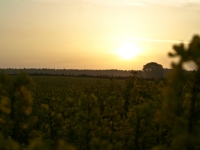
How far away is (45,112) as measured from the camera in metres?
8.57

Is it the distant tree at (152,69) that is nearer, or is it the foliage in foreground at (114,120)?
the foliage in foreground at (114,120)

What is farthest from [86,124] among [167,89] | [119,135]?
[167,89]

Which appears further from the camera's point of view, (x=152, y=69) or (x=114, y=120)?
(x=152, y=69)

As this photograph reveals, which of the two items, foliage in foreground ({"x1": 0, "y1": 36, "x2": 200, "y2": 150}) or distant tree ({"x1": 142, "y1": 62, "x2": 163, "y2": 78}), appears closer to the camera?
foliage in foreground ({"x1": 0, "y1": 36, "x2": 200, "y2": 150})

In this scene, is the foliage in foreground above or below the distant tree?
below

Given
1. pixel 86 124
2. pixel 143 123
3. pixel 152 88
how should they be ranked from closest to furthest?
pixel 143 123 < pixel 86 124 < pixel 152 88

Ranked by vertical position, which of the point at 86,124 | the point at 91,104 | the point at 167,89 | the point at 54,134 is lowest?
the point at 54,134

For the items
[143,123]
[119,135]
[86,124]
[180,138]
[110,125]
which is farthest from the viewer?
[110,125]

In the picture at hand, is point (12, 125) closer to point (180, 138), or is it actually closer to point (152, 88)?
point (180, 138)

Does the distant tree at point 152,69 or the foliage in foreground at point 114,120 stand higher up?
the distant tree at point 152,69

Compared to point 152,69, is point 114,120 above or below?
below

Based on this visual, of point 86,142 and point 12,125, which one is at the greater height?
point 12,125

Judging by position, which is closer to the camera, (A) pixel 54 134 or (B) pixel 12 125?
(B) pixel 12 125

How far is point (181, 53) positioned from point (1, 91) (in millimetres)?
4013
